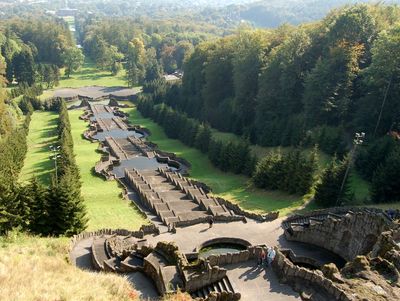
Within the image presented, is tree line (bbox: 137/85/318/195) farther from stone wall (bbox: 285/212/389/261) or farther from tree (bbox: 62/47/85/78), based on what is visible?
tree (bbox: 62/47/85/78)

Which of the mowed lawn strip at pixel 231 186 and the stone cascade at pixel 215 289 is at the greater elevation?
the stone cascade at pixel 215 289

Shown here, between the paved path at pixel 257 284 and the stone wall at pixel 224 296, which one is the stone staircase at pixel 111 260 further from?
the stone wall at pixel 224 296

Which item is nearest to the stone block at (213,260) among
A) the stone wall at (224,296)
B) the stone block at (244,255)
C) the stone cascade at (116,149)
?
the stone block at (244,255)

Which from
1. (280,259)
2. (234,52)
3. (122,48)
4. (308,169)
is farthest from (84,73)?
(280,259)

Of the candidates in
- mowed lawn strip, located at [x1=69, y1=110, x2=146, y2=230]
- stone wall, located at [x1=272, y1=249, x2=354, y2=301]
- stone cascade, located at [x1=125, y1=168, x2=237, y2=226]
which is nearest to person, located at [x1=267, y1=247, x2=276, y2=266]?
stone wall, located at [x1=272, y1=249, x2=354, y2=301]

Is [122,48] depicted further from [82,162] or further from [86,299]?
[86,299]

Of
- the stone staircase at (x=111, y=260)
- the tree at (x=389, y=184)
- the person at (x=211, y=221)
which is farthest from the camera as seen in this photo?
the tree at (x=389, y=184)
